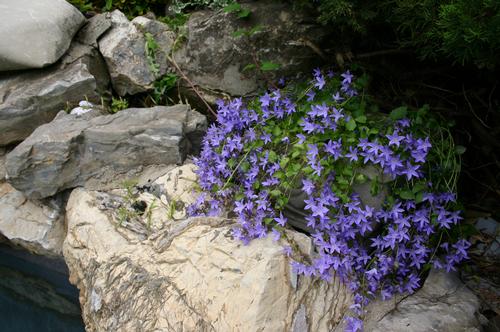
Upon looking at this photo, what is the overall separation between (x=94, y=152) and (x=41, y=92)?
0.69 meters

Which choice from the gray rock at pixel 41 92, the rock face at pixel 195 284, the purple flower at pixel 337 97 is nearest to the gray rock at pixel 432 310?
the rock face at pixel 195 284

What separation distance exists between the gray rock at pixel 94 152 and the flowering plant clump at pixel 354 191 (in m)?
0.58

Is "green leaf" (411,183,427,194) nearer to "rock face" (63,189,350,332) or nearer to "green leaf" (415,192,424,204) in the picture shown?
"green leaf" (415,192,424,204)

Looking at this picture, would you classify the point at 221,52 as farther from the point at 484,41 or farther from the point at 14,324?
the point at 14,324

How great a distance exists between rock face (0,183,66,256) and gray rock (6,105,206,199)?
22 cm

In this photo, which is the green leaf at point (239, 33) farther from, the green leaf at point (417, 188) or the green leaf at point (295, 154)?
the green leaf at point (417, 188)

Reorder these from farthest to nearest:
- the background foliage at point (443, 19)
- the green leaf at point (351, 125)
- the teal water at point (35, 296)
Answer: the teal water at point (35, 296), the green leaf at point (351, 125), the background foliage at point (443, 19)

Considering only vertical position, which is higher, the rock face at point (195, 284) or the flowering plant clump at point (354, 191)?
the flowering plant clump at point (354, 191)

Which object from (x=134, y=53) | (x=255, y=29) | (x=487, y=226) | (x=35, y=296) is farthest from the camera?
(x=35, y=296)

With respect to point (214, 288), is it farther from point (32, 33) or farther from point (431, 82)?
point (32, 33)

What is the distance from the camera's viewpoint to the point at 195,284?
2.61 m

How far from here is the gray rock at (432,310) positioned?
2.50 m

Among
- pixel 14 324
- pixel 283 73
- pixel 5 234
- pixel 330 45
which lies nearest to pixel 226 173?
pixel 283 73

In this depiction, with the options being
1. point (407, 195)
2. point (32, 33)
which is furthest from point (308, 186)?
point (32, 33)
